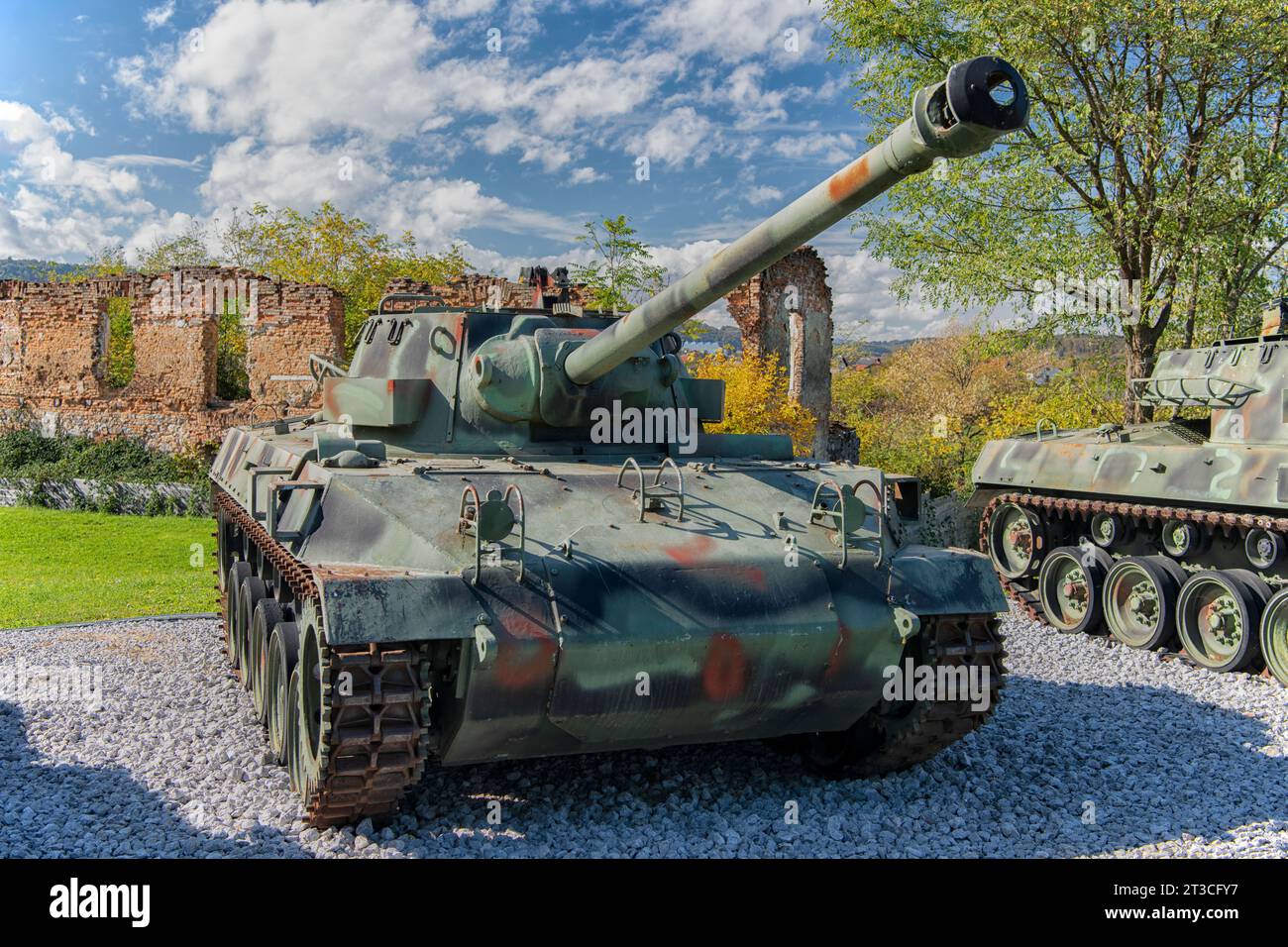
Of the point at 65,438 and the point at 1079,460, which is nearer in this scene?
the point at 1079,460

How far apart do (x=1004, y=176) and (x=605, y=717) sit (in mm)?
14099

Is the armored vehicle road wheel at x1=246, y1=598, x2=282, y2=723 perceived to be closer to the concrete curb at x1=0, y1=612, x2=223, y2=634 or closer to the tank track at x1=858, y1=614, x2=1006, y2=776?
the concrete curb at x1=0, y1=612, x2=223, y2=634

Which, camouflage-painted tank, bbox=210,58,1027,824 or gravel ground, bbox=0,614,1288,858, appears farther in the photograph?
gravel ground, bbox=0,614,1288,858

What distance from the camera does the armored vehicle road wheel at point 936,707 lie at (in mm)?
6695

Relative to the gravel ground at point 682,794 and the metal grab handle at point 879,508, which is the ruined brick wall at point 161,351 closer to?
the gravel ground at point 682,794

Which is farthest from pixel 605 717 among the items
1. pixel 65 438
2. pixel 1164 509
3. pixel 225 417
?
pixel 65 438

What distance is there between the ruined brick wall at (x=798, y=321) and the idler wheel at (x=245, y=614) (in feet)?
50.6

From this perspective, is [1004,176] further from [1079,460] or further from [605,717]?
[605,717]

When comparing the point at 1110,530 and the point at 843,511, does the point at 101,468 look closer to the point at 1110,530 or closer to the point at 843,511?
the point at 1110,530

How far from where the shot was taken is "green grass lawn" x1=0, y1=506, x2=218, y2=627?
509 inches

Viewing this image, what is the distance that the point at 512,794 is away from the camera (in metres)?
7.06

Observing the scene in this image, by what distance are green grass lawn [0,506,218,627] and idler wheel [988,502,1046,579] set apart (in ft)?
30.2

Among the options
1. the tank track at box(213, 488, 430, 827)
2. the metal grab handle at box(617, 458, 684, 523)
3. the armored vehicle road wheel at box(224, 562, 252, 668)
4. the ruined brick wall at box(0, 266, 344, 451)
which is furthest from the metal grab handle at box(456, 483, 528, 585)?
the ruined brick wall at box(0, 266, 344, 451)

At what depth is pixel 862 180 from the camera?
5270mm
